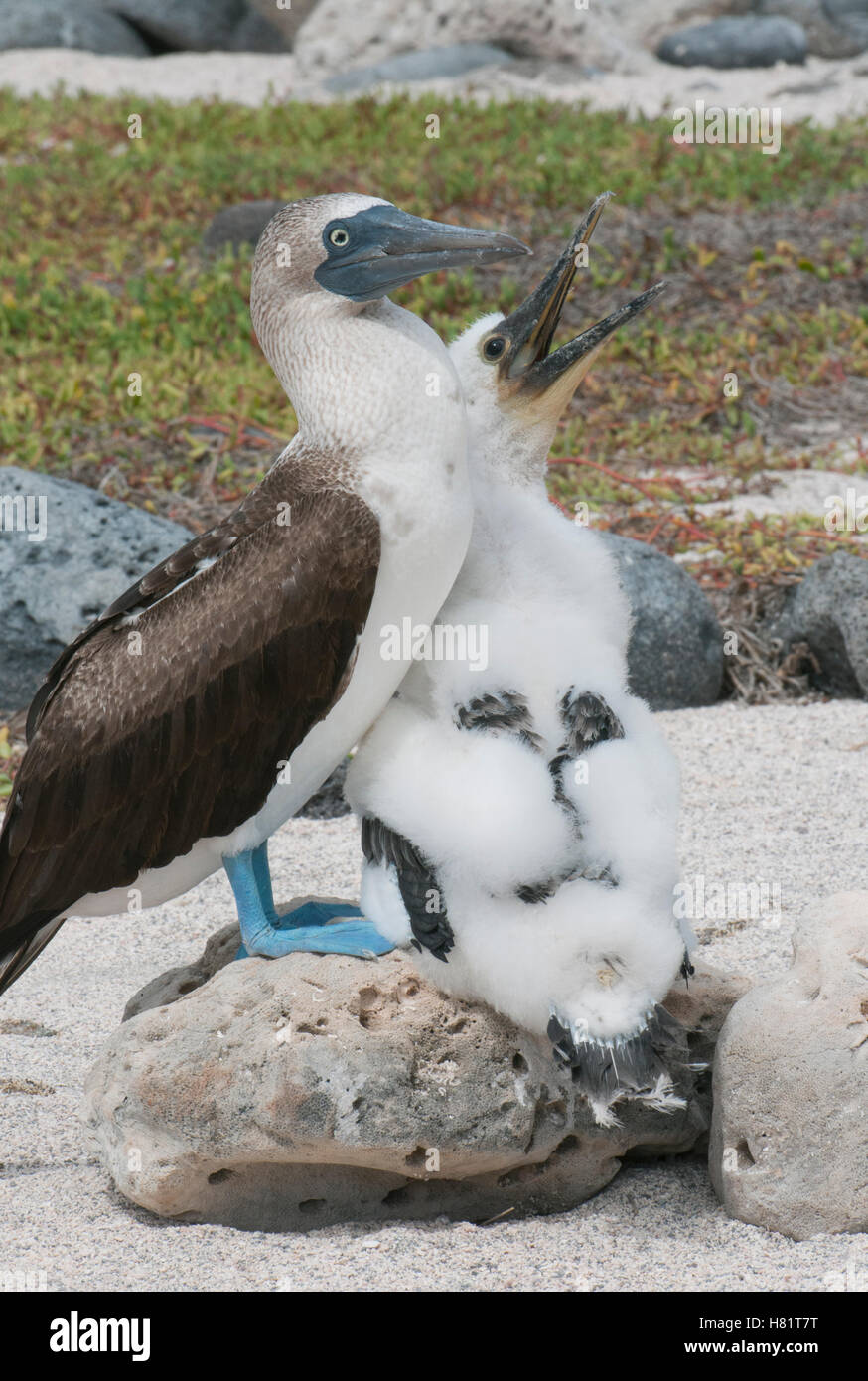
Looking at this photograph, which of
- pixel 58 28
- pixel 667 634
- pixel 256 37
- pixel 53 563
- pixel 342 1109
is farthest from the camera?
pixel 256 37

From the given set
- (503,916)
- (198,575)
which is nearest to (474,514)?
(198,575)

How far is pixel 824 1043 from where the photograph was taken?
9.02ft

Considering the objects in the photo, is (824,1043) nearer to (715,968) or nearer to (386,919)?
(715,968)

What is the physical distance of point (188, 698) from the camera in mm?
2955

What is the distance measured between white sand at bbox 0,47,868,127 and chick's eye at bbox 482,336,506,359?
1167 centimetres

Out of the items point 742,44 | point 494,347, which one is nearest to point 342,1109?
point 494,347

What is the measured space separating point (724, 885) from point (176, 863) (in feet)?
5.89

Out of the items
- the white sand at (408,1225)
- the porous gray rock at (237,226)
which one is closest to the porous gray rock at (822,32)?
the porous gray rock at (237,226)

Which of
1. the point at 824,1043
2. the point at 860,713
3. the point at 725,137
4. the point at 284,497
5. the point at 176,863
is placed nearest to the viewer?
the point at 824,1043

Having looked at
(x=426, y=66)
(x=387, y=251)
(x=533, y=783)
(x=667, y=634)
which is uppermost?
(x=387, y=251)

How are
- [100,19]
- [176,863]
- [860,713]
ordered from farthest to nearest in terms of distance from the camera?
[100,19]
[860,713]
[176,863]

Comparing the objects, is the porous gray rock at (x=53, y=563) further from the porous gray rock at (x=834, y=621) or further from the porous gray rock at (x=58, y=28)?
the porous gray rock at (x=58, y=28)

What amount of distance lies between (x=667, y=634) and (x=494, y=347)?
9.26 ft

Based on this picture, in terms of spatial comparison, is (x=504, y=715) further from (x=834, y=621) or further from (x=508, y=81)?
(x=508, y=81)
